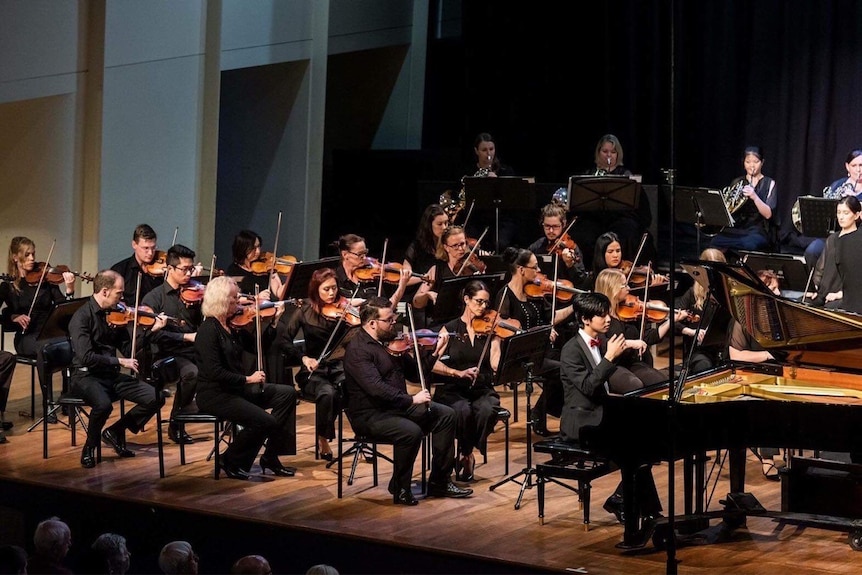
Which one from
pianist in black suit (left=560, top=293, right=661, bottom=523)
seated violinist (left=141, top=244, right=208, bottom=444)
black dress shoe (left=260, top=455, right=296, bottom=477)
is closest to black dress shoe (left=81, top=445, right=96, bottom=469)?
seated violinist (left=141, top=244, right=208, bottom=444)

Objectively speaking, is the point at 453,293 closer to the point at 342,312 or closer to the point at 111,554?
the point at 342,312

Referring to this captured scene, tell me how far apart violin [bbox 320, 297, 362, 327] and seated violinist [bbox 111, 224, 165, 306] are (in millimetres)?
1535

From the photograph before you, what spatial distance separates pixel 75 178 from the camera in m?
10.8

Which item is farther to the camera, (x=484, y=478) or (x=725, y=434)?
(x=484, y=478)

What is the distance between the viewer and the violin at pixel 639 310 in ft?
26.9

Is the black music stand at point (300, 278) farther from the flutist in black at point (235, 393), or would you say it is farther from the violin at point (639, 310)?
the violin at point (639, 310)

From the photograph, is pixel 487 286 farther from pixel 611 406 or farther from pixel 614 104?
pixel 614 104

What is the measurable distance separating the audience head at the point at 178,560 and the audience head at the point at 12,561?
59 cm

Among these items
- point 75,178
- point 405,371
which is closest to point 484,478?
point 405,371

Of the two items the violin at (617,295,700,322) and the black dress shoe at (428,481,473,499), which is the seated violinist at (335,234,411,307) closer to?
the violin at (617,295,700,322)

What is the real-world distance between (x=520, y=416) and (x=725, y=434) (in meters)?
3.32

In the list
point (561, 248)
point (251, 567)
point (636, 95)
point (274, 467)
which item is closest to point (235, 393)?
point (274, 467)

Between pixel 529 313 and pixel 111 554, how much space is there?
13.4ft

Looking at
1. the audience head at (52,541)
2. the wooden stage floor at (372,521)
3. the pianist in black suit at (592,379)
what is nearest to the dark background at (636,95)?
the pianist in black suit at (592,379)
